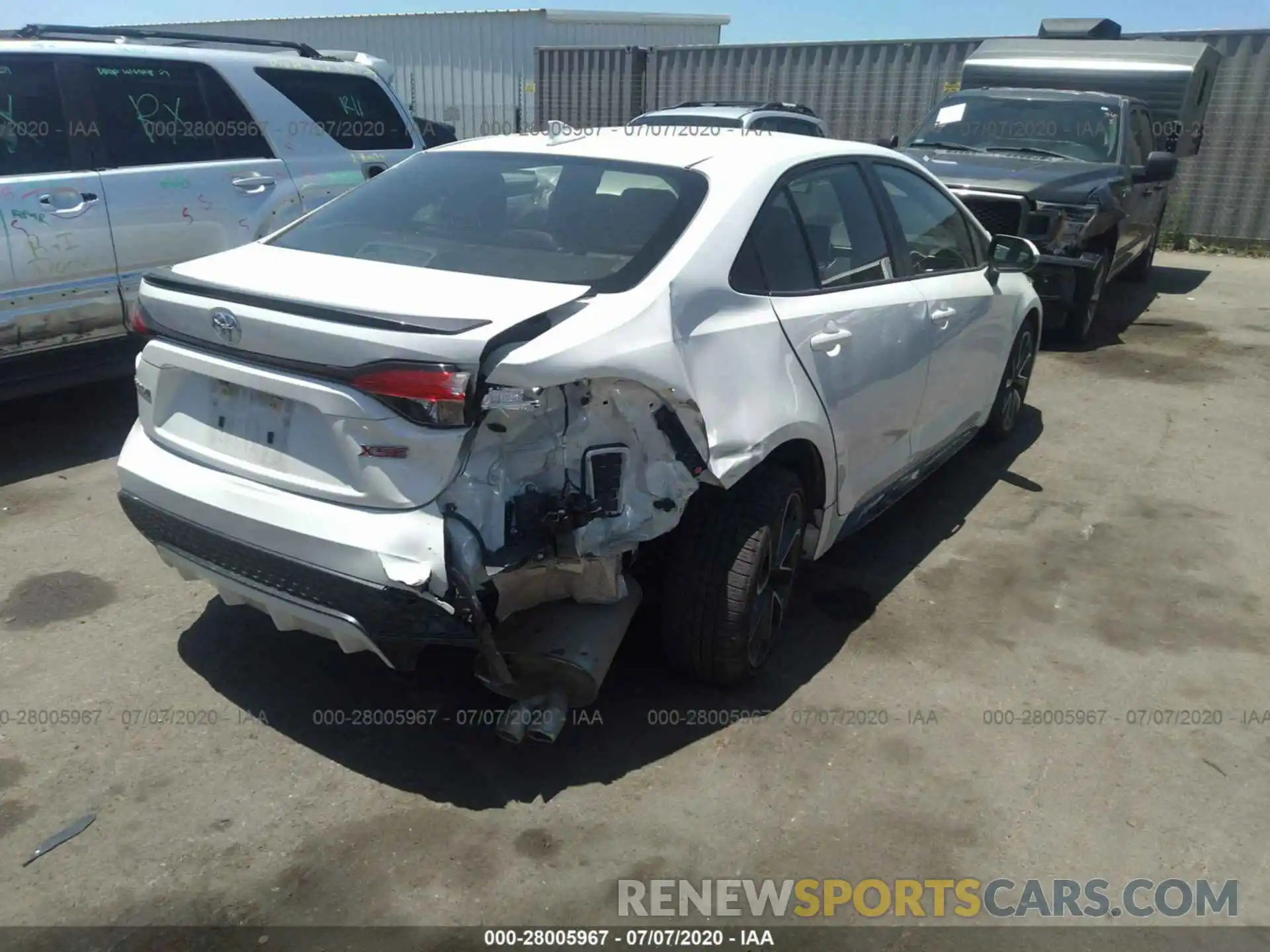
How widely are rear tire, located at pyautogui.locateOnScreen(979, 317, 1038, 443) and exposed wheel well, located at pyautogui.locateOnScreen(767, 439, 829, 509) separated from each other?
2.33 m

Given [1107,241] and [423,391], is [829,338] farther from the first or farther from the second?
[1107,241]

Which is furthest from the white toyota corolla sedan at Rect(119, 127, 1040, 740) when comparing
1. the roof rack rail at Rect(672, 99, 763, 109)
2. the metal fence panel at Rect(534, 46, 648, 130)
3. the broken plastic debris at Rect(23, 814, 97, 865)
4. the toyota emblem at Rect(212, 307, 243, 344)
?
the metal fence panel at Rect(534, 46, 648, 130)

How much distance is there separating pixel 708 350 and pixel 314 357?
3.63 ft

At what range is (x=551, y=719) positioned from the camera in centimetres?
303

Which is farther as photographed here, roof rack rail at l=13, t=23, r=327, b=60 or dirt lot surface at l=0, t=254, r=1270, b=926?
roof rack rail at l=13, t=23, r=327, b=60

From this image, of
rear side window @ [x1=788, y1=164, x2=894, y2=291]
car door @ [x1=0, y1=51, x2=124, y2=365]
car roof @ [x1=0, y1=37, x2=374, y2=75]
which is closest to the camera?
rear side window @ [x1=788, y1=164, x2=894, y2=291]

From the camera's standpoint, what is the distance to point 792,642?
3.93m

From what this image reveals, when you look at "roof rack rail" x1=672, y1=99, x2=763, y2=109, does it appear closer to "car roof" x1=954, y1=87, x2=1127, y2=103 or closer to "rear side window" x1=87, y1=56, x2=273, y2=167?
"car roof" x1=954, y1=87, x2=1127, y2=103

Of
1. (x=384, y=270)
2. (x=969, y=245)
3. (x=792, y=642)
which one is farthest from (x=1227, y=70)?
(x=384, y=270)

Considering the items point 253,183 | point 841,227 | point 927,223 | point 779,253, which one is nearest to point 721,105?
point 253,183

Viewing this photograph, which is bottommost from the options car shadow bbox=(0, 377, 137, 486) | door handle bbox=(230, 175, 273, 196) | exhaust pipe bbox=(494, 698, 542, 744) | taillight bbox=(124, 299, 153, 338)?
car shadow bbox=(0, 377, 137, 486)

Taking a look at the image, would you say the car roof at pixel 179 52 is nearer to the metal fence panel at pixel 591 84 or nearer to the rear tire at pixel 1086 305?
the rear tire at pixel 1086 305

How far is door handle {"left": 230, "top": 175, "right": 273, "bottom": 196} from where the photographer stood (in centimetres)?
610

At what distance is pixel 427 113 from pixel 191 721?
68.2 feet
